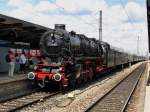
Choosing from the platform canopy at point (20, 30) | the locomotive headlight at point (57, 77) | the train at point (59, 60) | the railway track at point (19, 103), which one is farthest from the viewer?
the train at point (59, 60)

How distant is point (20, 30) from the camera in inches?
852

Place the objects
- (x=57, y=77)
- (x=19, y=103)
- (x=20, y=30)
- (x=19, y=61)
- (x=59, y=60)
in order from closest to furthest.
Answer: (x=19, y=103) → (x=57, y=77) → (x=59, y=60) → (x=20, y=30) → (x=19, y=61)

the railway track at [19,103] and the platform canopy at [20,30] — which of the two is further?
the platform canopy at [20,30]

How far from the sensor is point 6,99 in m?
15.2

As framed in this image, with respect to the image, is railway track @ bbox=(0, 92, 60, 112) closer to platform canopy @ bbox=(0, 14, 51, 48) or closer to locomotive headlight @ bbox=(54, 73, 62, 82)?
locomotive headlight @ bbox=(54, 73, 62, 82)

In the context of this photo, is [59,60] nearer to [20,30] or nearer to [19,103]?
[20,30]

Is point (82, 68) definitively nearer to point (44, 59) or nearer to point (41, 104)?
point (44, 59)

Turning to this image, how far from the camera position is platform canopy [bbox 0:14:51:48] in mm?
17583

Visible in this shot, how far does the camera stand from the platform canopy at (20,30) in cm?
1758

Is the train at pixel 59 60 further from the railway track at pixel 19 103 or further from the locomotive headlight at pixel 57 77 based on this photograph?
the railway track at pixel 19 103

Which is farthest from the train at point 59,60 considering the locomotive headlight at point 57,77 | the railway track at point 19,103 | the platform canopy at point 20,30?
the platform canopy at point 20,30

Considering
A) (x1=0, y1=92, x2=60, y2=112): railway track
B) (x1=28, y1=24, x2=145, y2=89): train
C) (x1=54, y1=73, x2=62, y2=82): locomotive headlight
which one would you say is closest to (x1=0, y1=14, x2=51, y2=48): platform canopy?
(x1=28, y1=24, x2=145, y2=89): train

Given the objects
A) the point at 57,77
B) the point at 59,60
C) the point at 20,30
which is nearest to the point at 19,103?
the point at 57,77

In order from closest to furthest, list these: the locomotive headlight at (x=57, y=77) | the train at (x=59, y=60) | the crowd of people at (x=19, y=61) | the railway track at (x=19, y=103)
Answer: the railway track at (x=19, y=103) → the locomotive headlight at (x=57, y=77) → the train at (x=59, y=60) → the crowd of people at (x=19, y=61)
